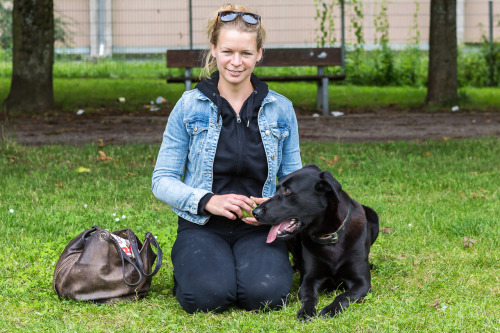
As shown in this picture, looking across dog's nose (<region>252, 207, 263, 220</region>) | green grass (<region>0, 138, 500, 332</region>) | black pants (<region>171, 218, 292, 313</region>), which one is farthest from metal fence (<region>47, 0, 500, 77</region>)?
dog's nose (<region>252, 207, 263, 220</region>)

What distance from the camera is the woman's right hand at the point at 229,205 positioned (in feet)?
12.1

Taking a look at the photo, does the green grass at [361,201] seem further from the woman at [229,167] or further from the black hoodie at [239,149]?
the black hoodie at [239,149]

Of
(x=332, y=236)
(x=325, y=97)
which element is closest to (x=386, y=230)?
(x=332, y=236)

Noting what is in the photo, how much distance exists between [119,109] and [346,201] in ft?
31.5

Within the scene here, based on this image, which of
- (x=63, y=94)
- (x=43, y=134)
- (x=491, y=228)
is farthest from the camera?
(x=63, y=94)

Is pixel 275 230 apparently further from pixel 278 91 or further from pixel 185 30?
pixel 185 30

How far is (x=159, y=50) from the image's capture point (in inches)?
683

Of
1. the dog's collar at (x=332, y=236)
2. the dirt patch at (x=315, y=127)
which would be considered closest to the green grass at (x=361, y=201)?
the dog's collar at (x=332, y=236)

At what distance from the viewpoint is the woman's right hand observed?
368cm

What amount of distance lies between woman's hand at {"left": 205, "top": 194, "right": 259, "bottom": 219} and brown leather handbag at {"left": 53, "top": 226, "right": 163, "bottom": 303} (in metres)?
0.43

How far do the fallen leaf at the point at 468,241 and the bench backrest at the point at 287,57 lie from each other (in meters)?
7.66

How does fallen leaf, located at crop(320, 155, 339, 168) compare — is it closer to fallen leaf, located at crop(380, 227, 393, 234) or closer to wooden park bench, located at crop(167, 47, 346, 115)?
fallen leaf, located at crop(380, 227, 393, 234)

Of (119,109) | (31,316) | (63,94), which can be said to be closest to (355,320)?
(31,316)

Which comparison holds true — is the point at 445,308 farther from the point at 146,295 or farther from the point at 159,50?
the point at 159,50
